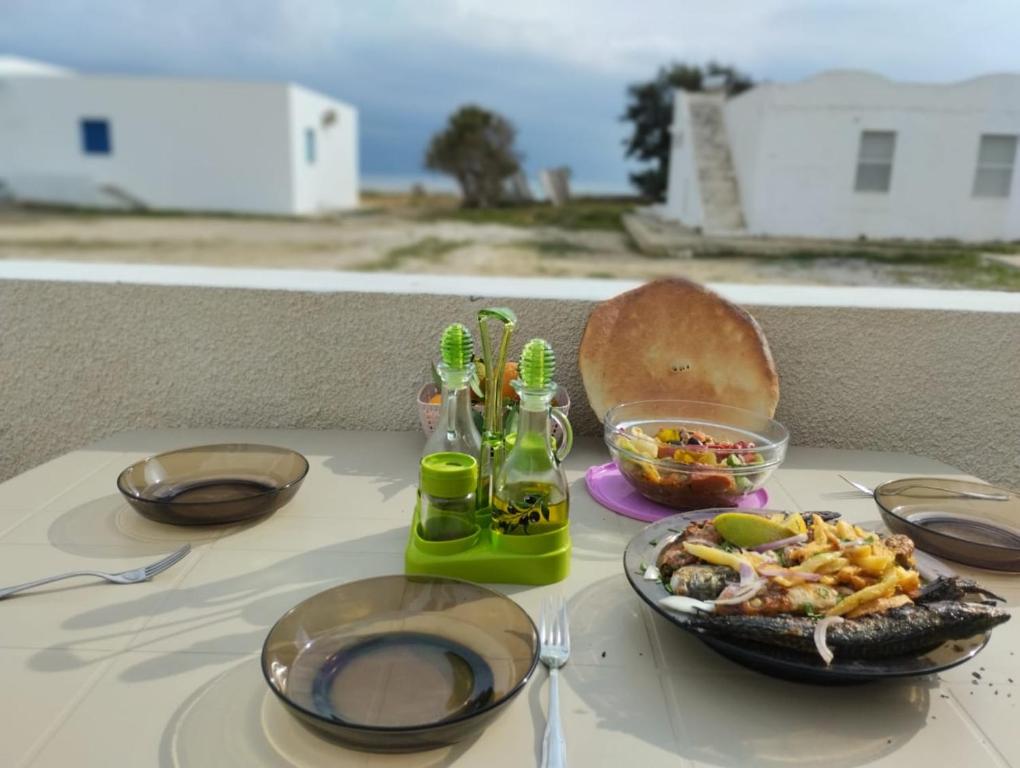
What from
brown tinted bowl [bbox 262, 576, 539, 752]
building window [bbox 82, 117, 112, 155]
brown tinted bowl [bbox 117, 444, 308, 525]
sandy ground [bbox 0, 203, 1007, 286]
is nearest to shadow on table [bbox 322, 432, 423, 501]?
brown tinted bowl [bbox 117, 444, 308, 525]

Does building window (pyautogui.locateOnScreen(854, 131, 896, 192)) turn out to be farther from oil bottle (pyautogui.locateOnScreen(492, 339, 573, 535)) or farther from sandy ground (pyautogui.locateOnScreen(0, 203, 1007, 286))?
oil bottle (pyautogui.locateOnScreen(492, 339, 573, 535))

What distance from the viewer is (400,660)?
24.2 inches

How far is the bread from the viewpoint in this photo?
1.18 meters

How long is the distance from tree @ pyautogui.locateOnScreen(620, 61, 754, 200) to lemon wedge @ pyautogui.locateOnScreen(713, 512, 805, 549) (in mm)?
16813

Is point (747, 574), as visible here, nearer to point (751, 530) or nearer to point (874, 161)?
point (751, 530)

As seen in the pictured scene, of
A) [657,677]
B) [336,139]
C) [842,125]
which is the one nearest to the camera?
[657,677]

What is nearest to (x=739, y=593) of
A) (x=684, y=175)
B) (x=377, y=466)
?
(x=377, y=466)

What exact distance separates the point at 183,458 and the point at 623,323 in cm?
69

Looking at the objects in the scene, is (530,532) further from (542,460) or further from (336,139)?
(336,139)

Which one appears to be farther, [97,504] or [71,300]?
[71,300]

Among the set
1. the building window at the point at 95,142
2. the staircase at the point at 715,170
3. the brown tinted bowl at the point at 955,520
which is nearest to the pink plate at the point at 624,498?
the brown tinted bowl at the point at 955,520

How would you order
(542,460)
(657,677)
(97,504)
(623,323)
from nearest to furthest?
(657,677), (542,460), (97,504), (623,323)

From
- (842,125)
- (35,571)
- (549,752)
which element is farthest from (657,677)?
(842,125)

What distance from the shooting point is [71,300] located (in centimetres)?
128
